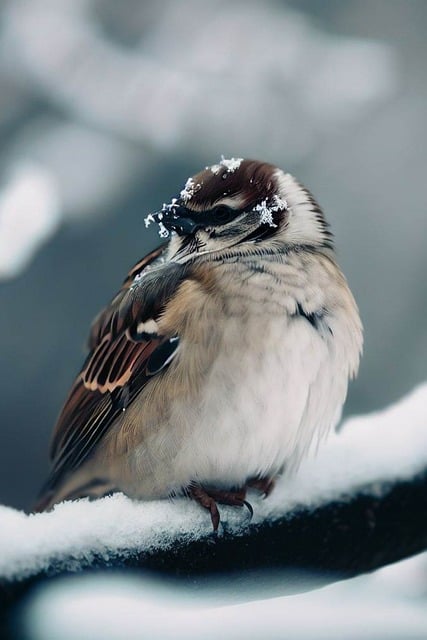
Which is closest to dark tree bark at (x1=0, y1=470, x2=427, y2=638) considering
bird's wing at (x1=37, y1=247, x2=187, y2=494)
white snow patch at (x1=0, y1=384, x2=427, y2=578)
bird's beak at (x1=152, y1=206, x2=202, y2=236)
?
white snow patch at (x1=0, y1=384, x2=427, y2=578)

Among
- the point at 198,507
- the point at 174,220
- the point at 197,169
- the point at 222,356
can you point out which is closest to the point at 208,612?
the point at 198,507

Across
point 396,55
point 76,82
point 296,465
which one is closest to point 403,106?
point 396,55

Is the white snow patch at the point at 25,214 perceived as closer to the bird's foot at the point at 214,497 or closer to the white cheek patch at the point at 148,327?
the white cheek patch at the point at 148,327

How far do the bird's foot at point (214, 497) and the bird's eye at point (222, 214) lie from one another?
24cm

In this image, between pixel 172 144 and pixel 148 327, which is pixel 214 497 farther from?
pixel 172 144

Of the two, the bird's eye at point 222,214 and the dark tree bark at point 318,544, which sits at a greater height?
the bird's eye at point 222,214

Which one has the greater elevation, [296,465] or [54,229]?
[54,229]

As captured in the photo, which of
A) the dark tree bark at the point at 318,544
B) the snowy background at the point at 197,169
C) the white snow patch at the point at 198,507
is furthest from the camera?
the snowy background at the point at 197,169

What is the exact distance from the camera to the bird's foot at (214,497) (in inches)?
30.0

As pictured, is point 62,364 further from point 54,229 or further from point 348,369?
point 348,369

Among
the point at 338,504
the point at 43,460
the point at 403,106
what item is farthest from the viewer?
the point at 403,106

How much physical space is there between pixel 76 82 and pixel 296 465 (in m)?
0.47

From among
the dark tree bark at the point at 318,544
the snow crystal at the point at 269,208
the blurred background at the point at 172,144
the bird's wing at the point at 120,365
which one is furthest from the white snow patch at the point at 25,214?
the dark tree bark at the point at 318,544

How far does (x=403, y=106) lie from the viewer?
3.58ft
